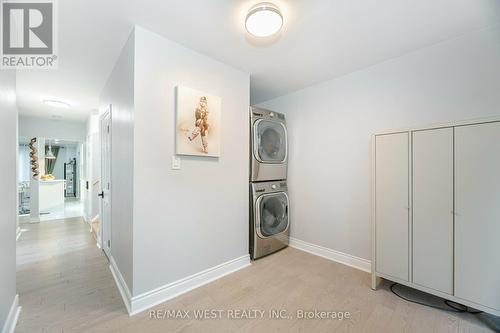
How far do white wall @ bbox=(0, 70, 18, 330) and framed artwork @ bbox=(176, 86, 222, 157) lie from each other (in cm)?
112

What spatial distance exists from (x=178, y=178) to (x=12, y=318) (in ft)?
5.10

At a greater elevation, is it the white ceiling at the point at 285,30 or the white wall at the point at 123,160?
the white ceiling at the point at 285,30

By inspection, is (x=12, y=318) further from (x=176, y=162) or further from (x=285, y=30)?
(x=285, y=30)

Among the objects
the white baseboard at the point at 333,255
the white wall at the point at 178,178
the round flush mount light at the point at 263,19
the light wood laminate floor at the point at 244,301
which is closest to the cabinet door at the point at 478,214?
the light wood laminate floor at the point at 244,301

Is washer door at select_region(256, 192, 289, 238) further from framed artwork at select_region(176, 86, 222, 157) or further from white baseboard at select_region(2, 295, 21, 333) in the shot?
white baseboard at select_region(2, 295, 21, 333)

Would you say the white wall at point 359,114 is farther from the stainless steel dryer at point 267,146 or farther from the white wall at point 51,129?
the white wall at point 51,129

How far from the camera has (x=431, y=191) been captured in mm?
1723

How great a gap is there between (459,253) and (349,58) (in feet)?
6.75

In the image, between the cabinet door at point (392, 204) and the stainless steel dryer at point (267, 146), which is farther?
the stainless steel dryer at point (267, 146)

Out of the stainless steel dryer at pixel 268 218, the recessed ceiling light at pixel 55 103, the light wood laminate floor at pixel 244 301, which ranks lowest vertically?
the light wood laminate floor at pixel 244 301

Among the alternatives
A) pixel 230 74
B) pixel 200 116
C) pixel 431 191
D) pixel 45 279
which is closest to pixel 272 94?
pixel 230 74

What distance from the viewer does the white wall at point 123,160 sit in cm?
175

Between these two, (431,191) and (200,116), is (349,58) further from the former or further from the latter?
(200,116)

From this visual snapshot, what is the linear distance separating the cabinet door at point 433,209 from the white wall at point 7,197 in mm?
3145
